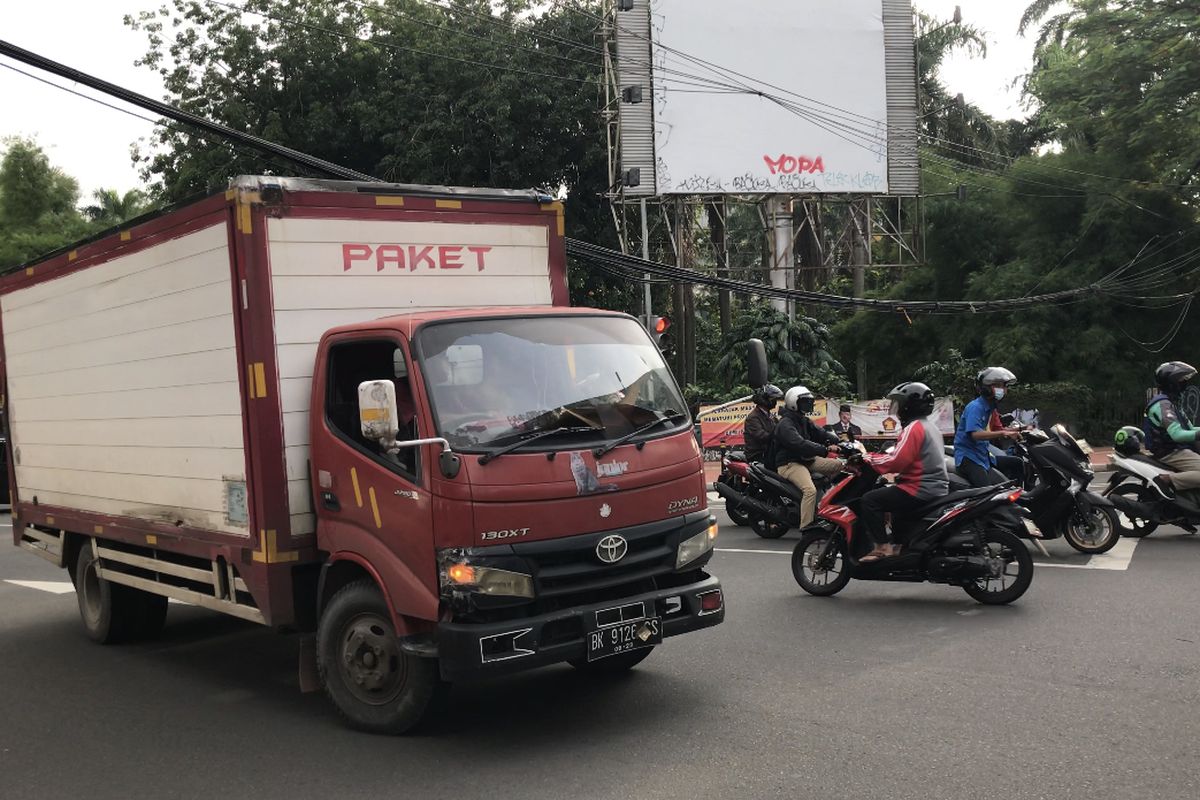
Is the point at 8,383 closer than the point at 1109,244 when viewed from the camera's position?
Yes

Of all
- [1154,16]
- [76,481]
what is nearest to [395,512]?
[76,481]

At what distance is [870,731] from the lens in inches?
203

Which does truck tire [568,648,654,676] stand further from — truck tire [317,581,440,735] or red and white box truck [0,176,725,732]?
truck tire [317,581,440,735]

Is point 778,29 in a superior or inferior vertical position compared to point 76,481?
superior

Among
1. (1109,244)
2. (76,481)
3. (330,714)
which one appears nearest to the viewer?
(330,714)

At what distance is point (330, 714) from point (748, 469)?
22.2ft

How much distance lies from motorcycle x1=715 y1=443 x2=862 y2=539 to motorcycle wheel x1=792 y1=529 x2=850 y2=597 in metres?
2.53

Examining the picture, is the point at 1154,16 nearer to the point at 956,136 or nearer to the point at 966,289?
the point at 966,289

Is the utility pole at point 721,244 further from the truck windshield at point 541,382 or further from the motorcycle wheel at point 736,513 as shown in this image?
the truck windshield at point 541,382

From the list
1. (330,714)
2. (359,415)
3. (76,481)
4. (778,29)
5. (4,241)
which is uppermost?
(778,29)

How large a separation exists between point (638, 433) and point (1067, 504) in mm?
5566

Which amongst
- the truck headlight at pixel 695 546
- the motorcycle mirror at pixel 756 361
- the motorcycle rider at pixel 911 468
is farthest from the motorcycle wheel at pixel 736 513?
the truck headlight at pixel 695 546

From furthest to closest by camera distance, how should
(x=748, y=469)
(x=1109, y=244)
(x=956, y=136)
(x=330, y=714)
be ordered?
1. (x=956, y=136)
2. (x=1109, y=244)
3. (x=748, y=469)
4. (x=330, y=714)

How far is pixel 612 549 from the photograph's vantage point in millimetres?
5336
